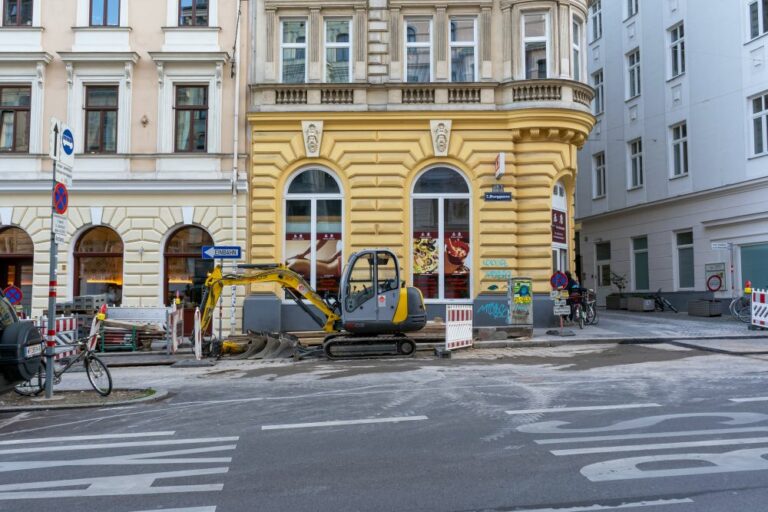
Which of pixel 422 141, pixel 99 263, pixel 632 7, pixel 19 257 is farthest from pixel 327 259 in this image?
pixel 632 7

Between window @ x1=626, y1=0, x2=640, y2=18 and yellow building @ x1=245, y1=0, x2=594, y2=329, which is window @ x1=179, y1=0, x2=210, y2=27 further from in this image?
window @ x1=626, y1=0, x2=640, y2=18

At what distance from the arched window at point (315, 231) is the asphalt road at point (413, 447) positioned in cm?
973

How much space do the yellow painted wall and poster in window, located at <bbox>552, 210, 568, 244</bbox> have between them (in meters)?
0.97

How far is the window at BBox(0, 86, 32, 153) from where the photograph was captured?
21000 mm

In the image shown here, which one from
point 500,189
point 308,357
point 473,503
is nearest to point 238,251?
point 308,357

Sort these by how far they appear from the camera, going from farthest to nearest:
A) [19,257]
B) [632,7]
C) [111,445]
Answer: [632,7]
[19,257]
[111,445]

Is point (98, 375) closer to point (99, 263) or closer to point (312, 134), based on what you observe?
point (99, 263)

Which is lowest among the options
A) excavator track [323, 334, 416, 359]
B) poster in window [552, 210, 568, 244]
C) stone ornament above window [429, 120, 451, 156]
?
excavator track [323, 334, 416, 359]

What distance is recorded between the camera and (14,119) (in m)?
21.0

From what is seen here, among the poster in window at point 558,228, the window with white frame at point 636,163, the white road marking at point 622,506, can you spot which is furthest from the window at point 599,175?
the white road marking at point 622,506

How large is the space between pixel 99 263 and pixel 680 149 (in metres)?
22.8

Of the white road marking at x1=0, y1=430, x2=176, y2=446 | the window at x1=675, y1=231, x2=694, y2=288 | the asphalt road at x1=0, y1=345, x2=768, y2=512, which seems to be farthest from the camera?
the window at x1=675, y1=231, x2=694, y2=288

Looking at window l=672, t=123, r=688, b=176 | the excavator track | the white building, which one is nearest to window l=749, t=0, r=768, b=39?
the white building

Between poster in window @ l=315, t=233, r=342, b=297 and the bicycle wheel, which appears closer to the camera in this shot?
the bicycle wheel
